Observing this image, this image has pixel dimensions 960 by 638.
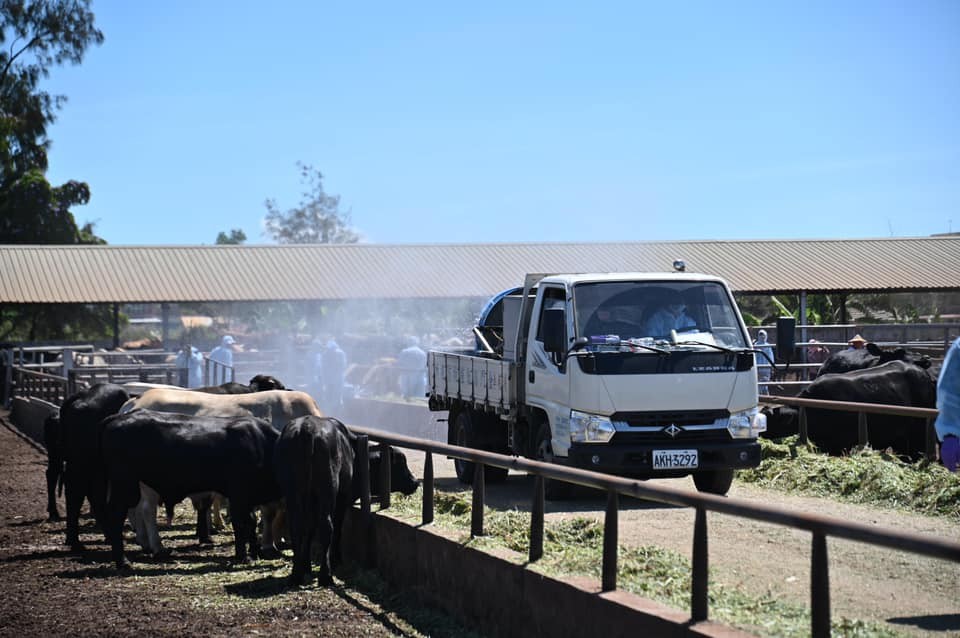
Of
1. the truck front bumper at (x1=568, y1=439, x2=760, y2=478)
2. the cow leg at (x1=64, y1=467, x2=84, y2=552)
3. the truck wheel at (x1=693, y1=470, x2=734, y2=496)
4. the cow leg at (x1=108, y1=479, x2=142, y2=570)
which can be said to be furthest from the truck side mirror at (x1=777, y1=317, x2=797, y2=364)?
the cow leg at (x1=64, y1=467, x2=84, y2=552)

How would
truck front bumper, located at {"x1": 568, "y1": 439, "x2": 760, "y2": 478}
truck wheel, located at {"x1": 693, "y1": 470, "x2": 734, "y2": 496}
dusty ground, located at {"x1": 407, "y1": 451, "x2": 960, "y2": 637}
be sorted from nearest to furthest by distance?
dusty ground, located at {"x1": 407, "y1": 451, "x2": 960, "y2": 637} → truck front bumper, located at {"x1": 568, "y1": 439, "x2": 760, "y2": 478} → truck wheel, located at {"x1": 693, "y1": 470, "x2": 734, "y2": 496}

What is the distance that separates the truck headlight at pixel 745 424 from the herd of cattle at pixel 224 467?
10.8 feet

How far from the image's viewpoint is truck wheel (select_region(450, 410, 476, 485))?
14.8 m

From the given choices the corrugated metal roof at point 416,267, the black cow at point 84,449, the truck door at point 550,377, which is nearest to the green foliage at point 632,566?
the truck door at point 550,377

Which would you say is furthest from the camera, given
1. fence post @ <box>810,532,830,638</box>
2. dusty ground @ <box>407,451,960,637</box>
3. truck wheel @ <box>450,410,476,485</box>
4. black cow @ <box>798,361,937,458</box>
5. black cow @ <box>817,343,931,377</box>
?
black cow @ <box>817,343,931,377</box>

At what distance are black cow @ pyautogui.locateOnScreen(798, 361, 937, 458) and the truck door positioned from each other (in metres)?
4.06

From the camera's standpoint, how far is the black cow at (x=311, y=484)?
1021cm

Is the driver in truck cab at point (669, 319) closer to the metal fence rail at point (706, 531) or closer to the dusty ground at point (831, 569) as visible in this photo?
the dusty ground at point (831, 569)

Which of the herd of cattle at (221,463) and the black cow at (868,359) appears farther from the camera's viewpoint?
the black cow at (868,359)

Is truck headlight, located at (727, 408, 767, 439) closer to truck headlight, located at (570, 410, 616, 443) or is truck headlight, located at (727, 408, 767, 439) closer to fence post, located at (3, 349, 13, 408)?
truck headlight, located at (570, 410, 616, 443)

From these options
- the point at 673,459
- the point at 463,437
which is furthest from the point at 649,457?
the point at 463,437

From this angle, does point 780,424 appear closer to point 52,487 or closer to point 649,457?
point 649,457

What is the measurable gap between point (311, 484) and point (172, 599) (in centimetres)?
139

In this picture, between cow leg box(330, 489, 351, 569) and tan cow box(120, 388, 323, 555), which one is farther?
tan cow box(120, 388, 323, 555)
